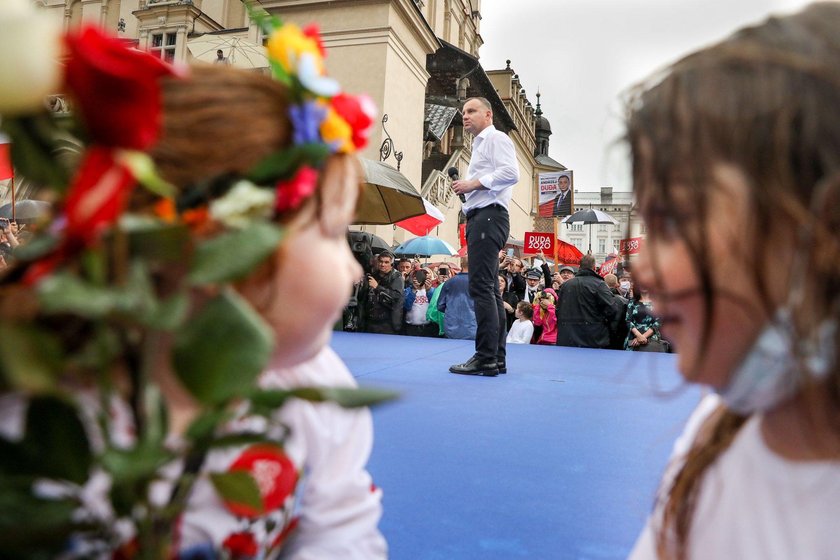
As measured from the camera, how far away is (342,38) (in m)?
11.0

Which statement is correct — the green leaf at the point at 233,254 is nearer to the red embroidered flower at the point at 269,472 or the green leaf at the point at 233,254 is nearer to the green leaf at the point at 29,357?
the green leaf at the point at 29,357

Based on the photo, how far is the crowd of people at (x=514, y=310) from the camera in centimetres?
523

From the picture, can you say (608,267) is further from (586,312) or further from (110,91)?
(110,91)

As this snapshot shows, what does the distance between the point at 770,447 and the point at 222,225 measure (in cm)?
52

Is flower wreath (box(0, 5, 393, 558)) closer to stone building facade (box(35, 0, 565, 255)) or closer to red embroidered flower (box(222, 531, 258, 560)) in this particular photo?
red embroidered flower (box(222, 531, 258, 560))

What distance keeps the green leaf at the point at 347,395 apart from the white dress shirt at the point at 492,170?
2.68 metres

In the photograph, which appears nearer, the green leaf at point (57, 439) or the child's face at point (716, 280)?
the green leaf at point (57, 439)

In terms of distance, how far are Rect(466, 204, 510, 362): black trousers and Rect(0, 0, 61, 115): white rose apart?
275 centimetres

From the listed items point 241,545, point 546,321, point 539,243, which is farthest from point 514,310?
point 241,545

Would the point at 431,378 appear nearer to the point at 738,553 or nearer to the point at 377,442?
the point at 377,442

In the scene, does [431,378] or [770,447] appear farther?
[431,378]

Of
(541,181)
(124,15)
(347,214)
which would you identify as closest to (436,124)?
(541,181)

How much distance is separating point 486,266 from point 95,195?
9.05 ft

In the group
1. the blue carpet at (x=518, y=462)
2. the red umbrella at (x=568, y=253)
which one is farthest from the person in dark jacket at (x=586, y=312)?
the red umbrella at (x=568, y=253)
